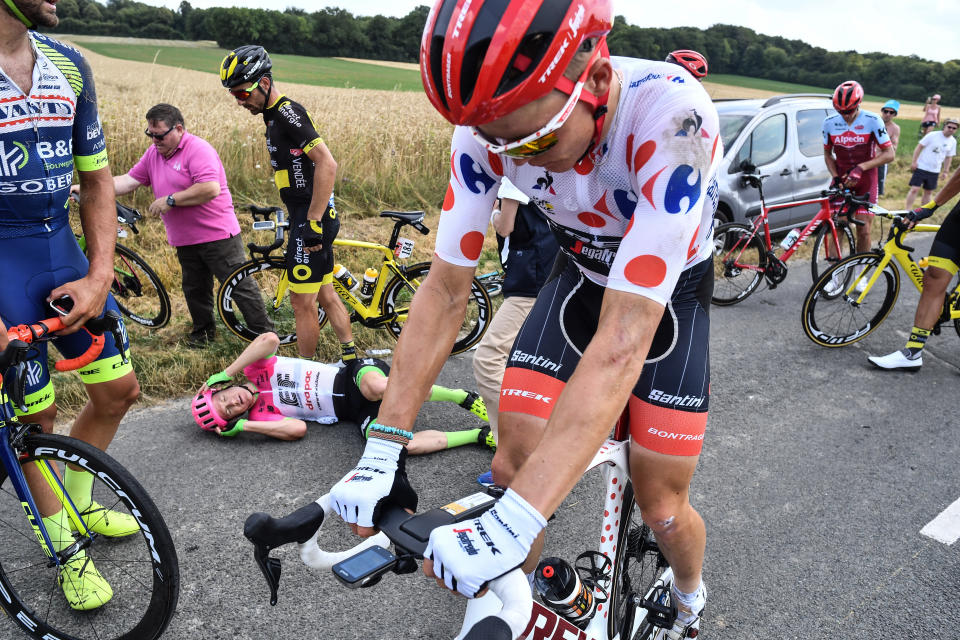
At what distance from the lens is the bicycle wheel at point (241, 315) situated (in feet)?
18.4

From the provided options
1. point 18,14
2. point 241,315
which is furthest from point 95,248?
point 241,315

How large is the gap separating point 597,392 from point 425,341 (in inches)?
22.5

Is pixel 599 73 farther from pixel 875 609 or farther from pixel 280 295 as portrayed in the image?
pixel 280 295

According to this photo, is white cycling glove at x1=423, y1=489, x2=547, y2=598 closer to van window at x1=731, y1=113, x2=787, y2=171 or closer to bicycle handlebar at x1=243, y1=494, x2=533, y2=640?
bicycle handlebar at x1=243, y1=494, x2=533, y2=640

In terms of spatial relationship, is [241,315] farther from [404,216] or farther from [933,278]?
[933,278]

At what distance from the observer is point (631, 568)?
2.30 m

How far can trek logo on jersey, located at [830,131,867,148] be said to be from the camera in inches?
314

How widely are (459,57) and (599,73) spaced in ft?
1.19

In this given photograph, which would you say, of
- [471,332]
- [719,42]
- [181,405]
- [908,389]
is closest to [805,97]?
[908,389]

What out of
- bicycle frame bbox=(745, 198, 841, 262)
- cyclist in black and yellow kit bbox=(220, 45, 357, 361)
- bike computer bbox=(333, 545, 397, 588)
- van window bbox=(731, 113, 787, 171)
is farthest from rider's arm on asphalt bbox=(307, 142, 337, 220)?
van window bbox=(731, 113, 787, 171)

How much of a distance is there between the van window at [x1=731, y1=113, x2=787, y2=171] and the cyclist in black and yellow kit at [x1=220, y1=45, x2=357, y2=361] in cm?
577

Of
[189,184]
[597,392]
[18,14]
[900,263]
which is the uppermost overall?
[18,14]

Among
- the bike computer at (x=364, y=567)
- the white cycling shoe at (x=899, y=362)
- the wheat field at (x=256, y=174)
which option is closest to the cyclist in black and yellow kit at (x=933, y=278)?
the white cycling shoe at (x=899, y=362)

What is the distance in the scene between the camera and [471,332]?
19.2 ft
